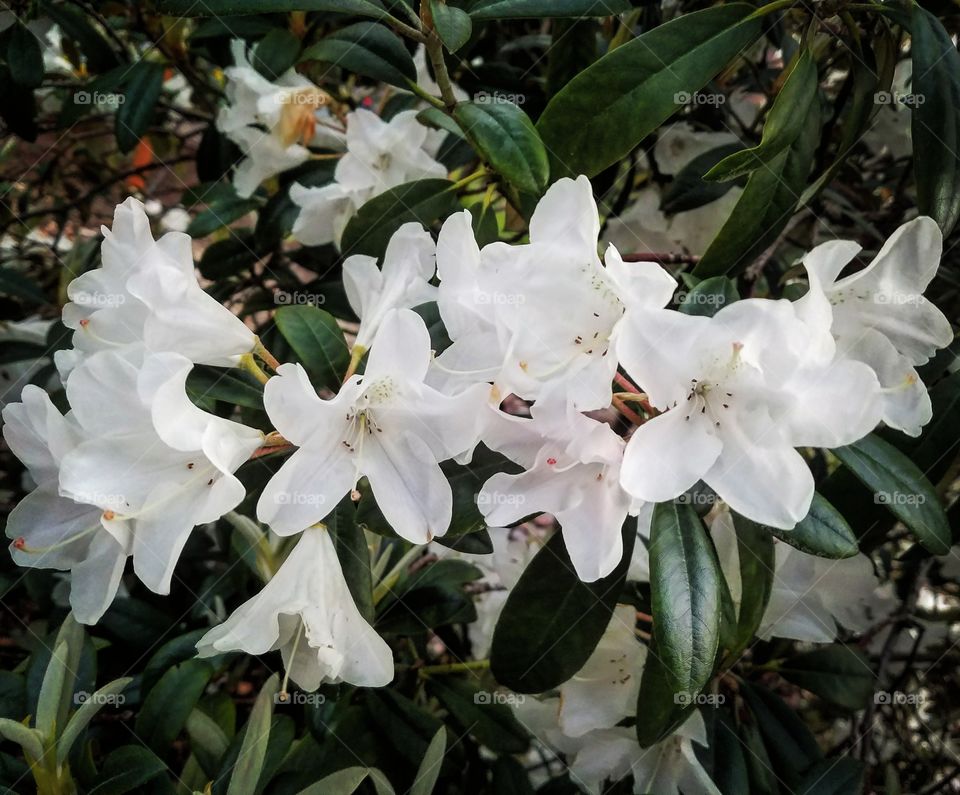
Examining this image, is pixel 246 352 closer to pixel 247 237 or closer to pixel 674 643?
pixel 674 643

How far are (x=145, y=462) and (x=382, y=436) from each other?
20 cm

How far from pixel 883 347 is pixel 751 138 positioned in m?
0.68

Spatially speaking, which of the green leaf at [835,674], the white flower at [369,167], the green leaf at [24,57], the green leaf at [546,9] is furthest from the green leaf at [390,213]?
the green leaf at [835,674]

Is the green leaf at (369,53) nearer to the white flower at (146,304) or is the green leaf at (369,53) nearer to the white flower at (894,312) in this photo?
the white flower at (146,304)

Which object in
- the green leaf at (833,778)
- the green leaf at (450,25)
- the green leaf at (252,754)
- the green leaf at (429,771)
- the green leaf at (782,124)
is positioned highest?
the green leaf at (450,25)

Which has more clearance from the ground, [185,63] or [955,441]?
[185,63]

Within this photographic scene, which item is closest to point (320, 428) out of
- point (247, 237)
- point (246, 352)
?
point (246, 352)

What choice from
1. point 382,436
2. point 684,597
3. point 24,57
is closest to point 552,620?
point 684,597

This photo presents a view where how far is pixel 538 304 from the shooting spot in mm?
700

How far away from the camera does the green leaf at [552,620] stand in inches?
33.4

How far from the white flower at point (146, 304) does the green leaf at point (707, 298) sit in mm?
422

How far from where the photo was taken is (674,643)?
2.22ft

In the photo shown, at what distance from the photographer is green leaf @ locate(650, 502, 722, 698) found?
67 cm

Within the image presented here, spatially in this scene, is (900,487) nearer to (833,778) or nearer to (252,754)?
(833,778)
